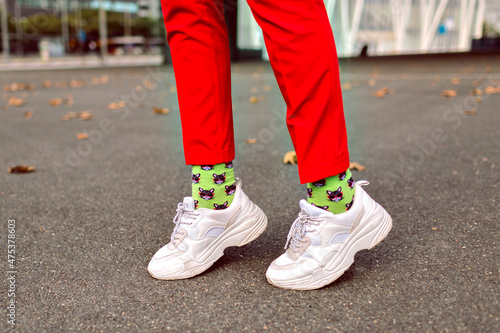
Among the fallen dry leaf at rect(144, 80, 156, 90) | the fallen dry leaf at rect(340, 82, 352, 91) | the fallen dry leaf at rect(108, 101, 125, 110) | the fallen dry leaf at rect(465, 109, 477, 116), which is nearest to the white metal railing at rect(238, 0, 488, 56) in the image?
the fallen dry leaf at rect(144, 80, 156, 90)

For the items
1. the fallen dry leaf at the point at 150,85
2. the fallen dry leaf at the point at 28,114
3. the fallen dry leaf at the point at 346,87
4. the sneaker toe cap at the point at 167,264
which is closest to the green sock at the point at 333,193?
the sneaker toe cap at the point at 167,264

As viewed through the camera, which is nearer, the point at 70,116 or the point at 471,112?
the point at 471,112

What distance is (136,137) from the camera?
3.62 meters

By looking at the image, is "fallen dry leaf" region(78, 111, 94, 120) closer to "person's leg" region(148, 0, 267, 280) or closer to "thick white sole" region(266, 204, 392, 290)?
"person's leg" region(148, 0, 267, 280)

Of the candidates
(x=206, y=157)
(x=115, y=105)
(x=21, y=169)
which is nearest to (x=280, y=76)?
(x=206, y=157)

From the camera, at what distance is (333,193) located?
1.20 metres

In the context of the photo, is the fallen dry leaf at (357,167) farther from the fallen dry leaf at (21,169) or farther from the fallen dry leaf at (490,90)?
the fallen dry leaf at (490,90)

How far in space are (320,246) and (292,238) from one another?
8 cm

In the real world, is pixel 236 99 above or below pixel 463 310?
below

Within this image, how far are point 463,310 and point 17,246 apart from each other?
1.32 m

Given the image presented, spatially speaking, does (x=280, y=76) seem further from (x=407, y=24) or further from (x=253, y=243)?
(x=407, y=24)

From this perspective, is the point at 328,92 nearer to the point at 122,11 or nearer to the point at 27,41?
the point at 27,41

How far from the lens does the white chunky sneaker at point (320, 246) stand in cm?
122

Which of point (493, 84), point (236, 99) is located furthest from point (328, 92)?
point (493, 84)
